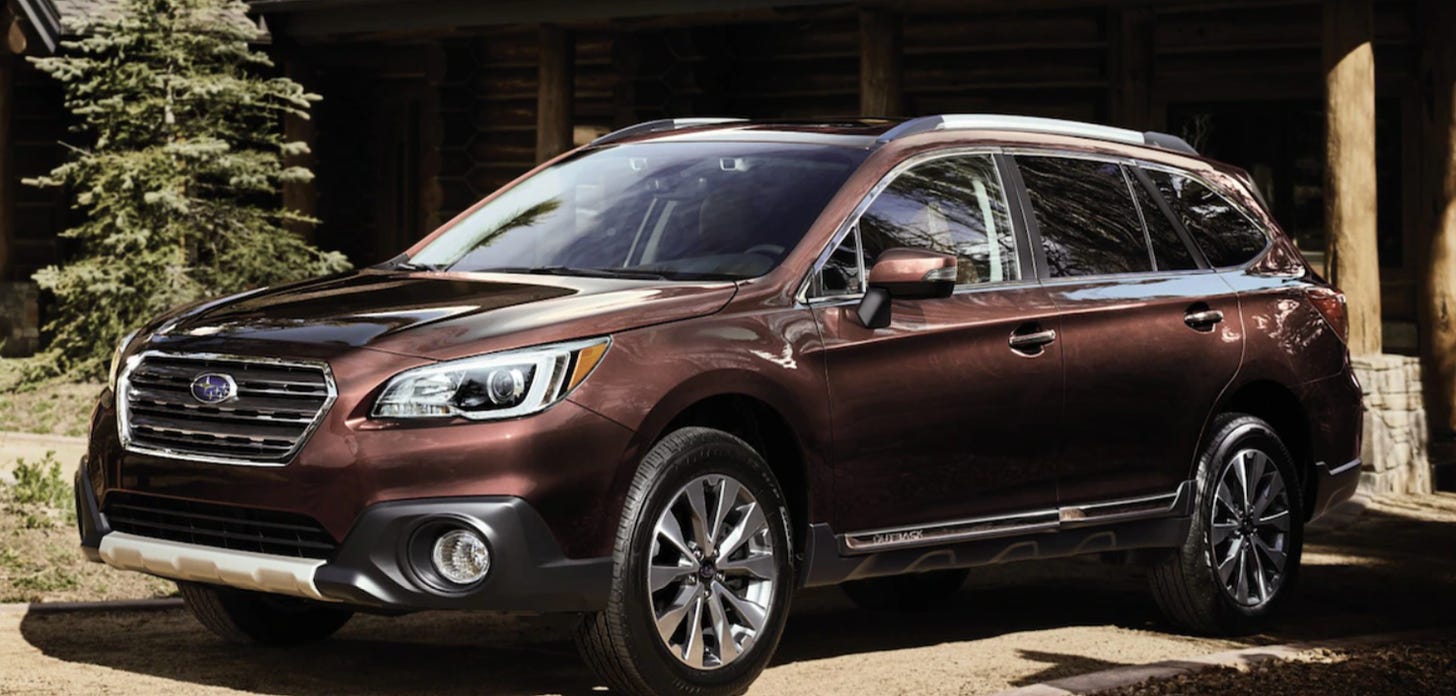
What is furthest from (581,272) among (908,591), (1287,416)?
(1287,416)

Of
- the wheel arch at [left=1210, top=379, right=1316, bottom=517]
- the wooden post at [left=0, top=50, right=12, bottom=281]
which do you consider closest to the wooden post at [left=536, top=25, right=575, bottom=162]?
the wooden post at [left=0, top=50, right=12, bottom=281]

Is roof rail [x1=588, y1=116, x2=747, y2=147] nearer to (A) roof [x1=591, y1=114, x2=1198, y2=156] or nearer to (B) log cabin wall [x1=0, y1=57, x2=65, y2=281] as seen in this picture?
(A) roof [x1=591, y1=114, x2=1198, y2=156]

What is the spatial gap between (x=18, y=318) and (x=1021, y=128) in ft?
48.3

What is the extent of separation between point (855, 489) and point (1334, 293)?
3181mm

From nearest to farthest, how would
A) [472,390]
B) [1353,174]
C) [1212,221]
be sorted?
1. [472,390]
2. [1212,221]
3. [1353,174]

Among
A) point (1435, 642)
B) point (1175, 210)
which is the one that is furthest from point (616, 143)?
point (1435, 642)

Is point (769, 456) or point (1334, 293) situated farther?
point (1334, 293)

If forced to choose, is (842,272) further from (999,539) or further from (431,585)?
(431,585)

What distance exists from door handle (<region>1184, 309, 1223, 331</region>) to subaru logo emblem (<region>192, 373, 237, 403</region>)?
371 centimetres

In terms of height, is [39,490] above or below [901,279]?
below

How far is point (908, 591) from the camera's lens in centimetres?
877

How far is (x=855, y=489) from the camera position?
6.45m

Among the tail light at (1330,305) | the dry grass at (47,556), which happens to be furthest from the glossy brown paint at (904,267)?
the dry grass at (47,556)

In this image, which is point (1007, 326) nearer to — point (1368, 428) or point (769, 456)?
point (769, 456)
